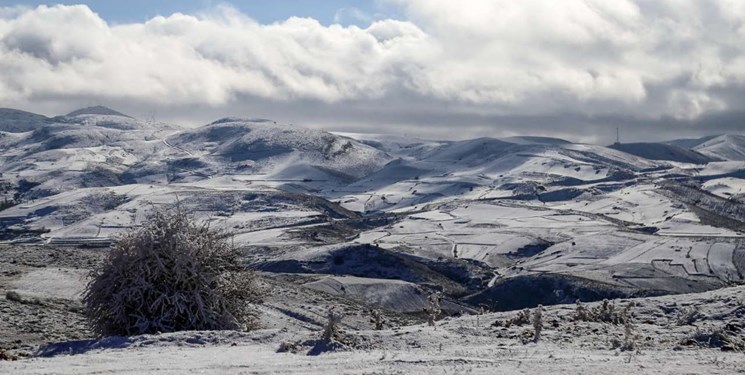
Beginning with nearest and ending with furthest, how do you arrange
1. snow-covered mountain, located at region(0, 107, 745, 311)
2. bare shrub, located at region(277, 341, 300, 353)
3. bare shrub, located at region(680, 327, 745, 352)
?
1. bare shrub, located at region(277, 341, 300, 353)
2. bare shrub, located at region(680, 327, 745, 352)
3. snow-covered mountain, located at region(0, 107, 745, 311)

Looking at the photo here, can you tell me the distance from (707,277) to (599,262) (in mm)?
11829

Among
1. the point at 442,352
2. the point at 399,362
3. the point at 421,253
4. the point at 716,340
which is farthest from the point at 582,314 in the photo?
the point at 421,253

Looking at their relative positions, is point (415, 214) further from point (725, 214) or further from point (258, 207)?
point (725, 214)

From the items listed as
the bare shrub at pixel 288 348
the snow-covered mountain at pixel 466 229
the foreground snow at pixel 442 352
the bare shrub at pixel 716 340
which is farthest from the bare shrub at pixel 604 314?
the snow-covered mountain at pixel 466 229

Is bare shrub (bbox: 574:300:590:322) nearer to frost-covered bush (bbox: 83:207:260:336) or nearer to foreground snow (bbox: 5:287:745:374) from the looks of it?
foreground snow (bbox: 5:287:745:374)

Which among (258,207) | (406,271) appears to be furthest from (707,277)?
(258,207)

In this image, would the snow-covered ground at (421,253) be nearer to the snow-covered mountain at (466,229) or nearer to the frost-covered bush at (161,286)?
the snow-covered mountain at (466,229)

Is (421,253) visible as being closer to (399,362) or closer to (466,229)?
(466,229)

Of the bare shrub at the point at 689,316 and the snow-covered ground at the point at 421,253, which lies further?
the bare shrub at the point at 689,316

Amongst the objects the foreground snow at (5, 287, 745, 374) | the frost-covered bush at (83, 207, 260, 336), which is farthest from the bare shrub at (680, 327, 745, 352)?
the frost-covered bush at (83, 207, 260, 336)

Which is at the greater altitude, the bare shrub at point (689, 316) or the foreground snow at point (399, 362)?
the bare shrub at point (689, 316)

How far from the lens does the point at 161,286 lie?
20.8m

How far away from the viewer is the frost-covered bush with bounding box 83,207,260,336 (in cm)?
2058

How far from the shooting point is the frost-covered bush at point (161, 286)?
810 inches
